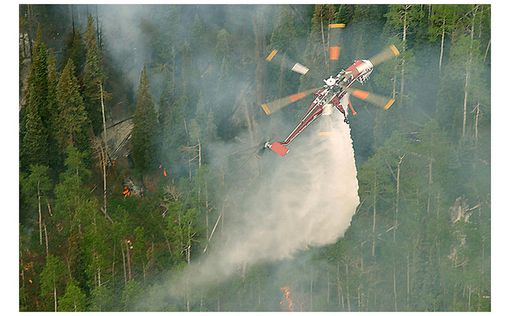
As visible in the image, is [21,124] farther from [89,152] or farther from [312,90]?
[312,90]

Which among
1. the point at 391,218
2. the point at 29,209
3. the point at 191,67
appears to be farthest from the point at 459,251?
the point at 29,209

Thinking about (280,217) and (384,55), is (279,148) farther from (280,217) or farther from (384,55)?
(384,55)

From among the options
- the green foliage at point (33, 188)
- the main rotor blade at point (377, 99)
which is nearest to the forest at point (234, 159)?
the green foliage at point (33, 188)

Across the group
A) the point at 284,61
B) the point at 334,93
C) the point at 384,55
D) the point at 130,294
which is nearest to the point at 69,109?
the point at 130,294

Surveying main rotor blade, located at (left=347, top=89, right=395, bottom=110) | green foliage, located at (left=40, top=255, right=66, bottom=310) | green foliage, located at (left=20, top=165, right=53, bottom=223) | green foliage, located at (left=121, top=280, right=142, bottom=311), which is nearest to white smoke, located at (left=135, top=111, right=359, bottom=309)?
green foliage, located at (left=121, top=280, right=142, bottom=311)

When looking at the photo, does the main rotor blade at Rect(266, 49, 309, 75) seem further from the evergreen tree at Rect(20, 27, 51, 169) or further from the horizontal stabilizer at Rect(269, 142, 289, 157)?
the evergreen tree at Rect(20, 27, 51, 169)
